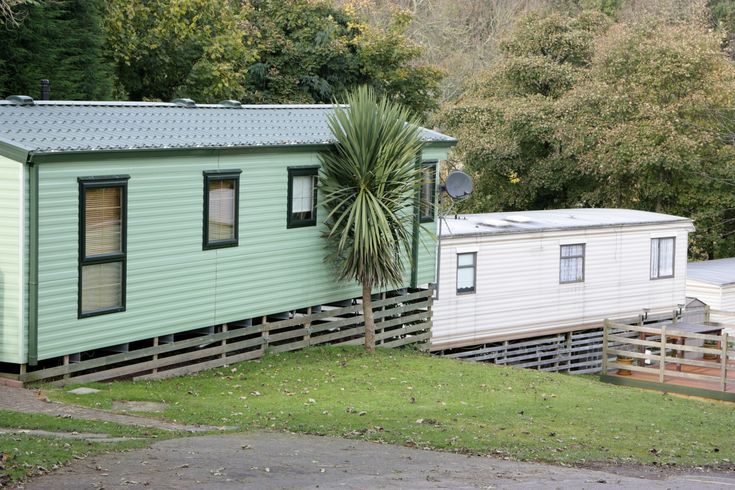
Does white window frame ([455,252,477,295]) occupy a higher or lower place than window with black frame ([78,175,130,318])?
lower

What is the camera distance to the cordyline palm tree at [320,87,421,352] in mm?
18859

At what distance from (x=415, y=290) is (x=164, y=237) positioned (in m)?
7.38

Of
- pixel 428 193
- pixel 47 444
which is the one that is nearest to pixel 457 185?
pixel 428 193

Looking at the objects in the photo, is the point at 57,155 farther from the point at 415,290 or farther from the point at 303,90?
the point at 303,90

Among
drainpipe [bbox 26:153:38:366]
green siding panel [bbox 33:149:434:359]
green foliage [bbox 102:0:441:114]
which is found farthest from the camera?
green foliage [bbox 102:0:441:114]

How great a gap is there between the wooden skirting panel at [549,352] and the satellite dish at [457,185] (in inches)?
175

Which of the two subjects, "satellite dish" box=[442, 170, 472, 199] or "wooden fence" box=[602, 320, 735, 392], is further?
"wooden fence" box=[602, 320, 735, 392]

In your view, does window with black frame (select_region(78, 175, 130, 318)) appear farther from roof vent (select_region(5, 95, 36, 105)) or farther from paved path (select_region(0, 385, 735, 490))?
paved path (select_region(0, 385, 735, 490))

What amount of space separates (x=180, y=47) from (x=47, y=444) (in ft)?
67.3

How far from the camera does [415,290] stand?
22609 mm

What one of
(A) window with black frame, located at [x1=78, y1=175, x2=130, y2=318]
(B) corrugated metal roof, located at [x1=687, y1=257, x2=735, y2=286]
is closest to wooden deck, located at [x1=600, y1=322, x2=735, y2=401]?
(B) corrugated metal roof, located at [x1=687, y1=257, x2=735, y2=286]

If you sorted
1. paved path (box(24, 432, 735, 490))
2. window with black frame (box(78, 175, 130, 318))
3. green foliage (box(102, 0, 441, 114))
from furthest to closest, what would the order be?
green foliage (box(102, 0, 441, 114)) < window with black frame (box(78, 175, 130, 318)) < paved path (box(24, 432, 735, 490))

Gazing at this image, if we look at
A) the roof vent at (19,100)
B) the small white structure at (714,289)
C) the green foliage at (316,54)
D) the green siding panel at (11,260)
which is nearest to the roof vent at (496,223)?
the small white structure at (714,289)

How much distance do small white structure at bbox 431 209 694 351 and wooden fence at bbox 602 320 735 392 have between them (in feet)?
4.38
